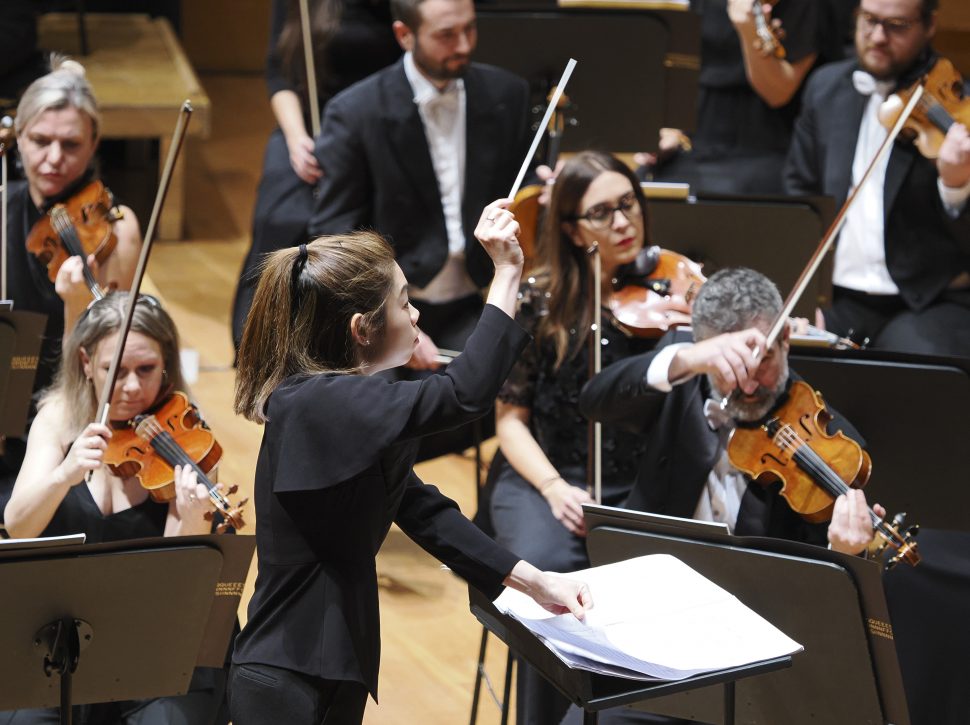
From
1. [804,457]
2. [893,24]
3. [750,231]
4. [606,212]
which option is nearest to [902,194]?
[893,24]

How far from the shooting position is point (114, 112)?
15.2 ft

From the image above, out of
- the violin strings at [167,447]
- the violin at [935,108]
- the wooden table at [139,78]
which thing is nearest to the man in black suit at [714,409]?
the violin strings at [167,447]

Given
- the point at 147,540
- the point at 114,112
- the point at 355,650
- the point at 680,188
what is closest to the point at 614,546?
the point at 355,650

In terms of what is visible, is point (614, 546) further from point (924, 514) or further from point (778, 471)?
point (924, 514)

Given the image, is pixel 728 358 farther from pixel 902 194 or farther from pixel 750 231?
pixel 902 194

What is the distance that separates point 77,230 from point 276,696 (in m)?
1.54

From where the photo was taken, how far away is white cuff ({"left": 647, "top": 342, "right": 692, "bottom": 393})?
94.7 inches

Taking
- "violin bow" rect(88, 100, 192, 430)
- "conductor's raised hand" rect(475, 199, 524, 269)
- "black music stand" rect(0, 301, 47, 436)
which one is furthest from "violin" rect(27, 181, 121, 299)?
"conductor's raised hand" rect(475, 199, 524, 269)

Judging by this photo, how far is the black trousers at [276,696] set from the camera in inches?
66.4

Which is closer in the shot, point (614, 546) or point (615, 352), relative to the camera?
point (614, 546)

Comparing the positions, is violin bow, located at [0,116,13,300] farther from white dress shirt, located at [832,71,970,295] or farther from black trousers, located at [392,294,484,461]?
white dress shirt, located at [832,71,970,295]

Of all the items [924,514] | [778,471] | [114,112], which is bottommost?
[114,112]

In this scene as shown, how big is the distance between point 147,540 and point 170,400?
0.55 m

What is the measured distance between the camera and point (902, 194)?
3.36 m
